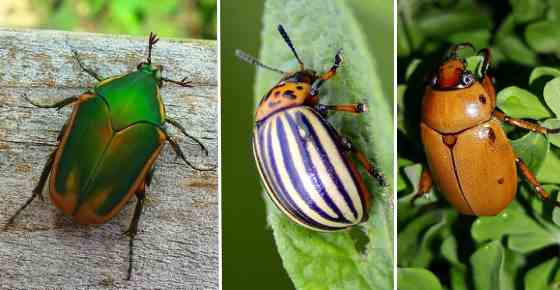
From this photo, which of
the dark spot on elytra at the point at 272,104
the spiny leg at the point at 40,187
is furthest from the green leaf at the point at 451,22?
the spiny leg at the point at 40,187

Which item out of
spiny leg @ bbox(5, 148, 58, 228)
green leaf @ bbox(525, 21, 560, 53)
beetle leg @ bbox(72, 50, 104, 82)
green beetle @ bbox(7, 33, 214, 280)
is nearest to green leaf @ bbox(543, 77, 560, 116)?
green leaf @ bbox(525, 21, 560, 53)

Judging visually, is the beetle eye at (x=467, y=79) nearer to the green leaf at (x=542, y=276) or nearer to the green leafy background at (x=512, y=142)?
the green leafy background at (x=512, y=142)

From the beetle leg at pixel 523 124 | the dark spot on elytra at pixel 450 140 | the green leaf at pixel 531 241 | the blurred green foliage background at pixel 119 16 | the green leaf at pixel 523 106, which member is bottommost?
the green leaf at pixel 531 241

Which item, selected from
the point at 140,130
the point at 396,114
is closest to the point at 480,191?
the point at 396,114

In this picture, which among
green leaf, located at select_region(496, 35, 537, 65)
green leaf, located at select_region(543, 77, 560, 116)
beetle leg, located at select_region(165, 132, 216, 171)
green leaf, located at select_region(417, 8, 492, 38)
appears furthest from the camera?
beetle leg, located at select_region(165, 132, 216, 171)

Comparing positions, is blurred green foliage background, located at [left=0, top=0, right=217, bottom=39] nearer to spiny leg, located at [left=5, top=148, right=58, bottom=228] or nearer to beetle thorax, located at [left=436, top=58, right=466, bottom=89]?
spiny leg, located at [left=5, top=148, right=58, bottom=228]

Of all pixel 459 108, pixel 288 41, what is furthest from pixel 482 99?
pixel 288 41

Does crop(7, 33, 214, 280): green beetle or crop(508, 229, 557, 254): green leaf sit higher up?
crop(7, 33, 214, 280): green beetle

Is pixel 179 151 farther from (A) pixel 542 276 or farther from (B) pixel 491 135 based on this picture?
(A) pixel 542 276
